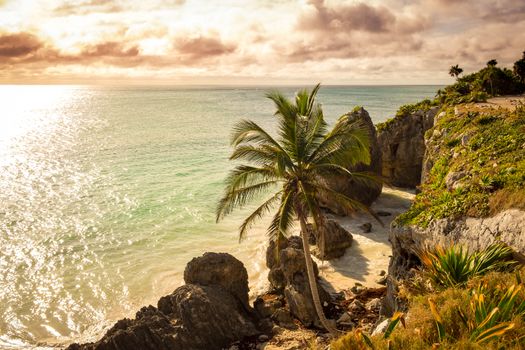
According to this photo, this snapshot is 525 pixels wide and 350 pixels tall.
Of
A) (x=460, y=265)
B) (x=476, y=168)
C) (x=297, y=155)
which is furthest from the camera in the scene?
(x=476, y=168)

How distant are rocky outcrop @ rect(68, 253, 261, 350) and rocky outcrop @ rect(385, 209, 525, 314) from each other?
655cm

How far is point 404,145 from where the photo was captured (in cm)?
3650

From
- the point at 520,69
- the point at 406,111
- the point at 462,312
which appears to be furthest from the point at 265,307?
the point at 520,69

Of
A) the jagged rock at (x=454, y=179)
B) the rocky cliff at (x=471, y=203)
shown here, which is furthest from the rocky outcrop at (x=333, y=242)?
the jagged rock at (x=454, y=179)

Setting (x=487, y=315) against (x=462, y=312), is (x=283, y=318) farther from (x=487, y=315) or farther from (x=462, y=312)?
(x=487, y=315)

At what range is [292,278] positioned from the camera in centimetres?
1844

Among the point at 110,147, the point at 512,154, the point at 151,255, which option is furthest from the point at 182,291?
the point at 110,147

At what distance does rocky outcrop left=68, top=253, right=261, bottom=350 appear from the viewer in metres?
14.8

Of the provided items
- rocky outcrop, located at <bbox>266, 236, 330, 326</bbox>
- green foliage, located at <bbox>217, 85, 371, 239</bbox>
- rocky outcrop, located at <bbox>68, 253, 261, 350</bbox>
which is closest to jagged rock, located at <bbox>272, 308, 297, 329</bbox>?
rocky outcrop, located at <bbox>266, 236, 330, 326</bbox>

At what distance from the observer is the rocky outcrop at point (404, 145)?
118ft

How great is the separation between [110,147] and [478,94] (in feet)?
178

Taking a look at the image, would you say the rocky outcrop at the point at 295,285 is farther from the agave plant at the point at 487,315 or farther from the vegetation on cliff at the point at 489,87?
the vegetation on cliff at the point at 489,87

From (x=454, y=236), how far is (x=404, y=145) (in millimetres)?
25895

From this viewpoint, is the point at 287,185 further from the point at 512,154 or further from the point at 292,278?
the point at 512,154
